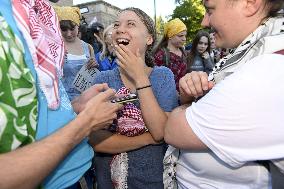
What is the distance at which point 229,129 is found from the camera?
49.5 inches

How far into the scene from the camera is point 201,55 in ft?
23.1

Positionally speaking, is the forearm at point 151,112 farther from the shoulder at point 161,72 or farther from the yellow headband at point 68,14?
the yellow headband at point 68,14

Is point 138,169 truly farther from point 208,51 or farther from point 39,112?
point 208,51

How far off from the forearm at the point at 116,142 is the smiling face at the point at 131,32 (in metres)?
0.69

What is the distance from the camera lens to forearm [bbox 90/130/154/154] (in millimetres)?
2098

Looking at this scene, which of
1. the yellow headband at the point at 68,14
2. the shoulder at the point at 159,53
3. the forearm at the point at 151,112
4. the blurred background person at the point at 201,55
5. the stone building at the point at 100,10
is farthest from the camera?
the stone building at the point at 100,10

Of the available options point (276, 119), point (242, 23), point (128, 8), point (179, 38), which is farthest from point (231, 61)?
point (179, 38)

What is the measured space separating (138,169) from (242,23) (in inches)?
44.9

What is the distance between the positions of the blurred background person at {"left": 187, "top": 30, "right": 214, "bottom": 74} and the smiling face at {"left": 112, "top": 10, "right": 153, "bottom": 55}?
4159 mm

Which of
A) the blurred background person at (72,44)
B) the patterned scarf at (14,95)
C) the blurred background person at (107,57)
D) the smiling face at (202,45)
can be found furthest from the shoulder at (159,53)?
the patterned scarf at (14,95)

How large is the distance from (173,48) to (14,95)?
17.8ft

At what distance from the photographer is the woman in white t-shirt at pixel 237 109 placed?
121 cm

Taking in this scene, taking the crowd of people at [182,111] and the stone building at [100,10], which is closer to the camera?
the crowd of people at [182,111]

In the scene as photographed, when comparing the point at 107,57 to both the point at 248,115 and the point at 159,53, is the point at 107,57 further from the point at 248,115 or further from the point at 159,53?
the point at 248,115
